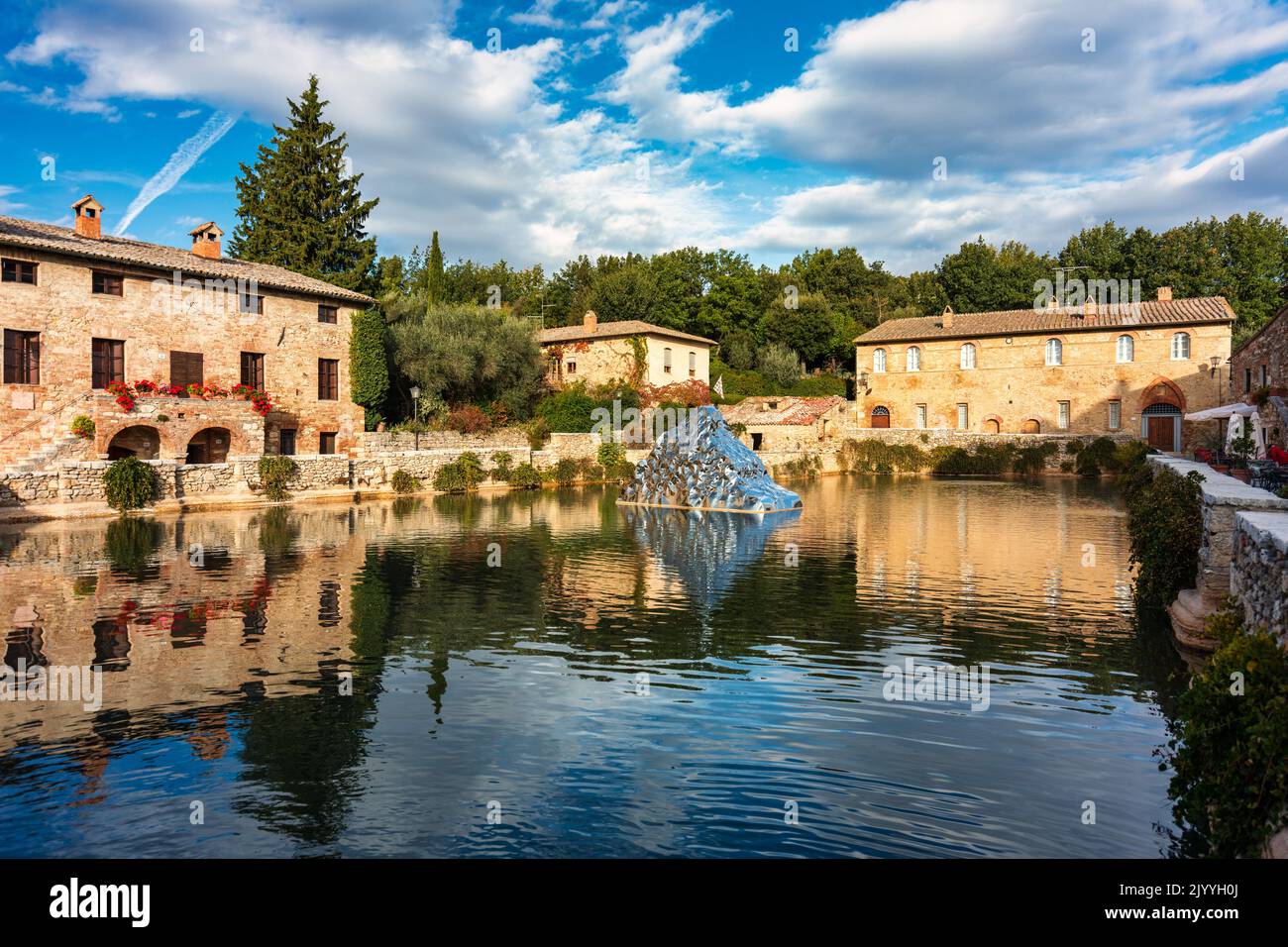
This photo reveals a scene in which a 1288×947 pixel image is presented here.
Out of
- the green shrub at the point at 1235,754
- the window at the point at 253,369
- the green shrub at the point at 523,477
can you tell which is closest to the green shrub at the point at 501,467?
the green shrub at the point at 523,477

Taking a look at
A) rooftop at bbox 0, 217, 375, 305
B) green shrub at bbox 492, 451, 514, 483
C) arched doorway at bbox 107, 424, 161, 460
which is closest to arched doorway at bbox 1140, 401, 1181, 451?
green shrub at bbox 492, 451, 514, 483

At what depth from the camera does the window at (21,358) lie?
25.3m

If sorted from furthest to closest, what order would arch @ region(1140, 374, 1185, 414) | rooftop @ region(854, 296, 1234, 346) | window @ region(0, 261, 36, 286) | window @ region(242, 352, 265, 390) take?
arch @ region(1140, 374, 1185, 414)
rooftop @ region(854, 296, 1234, 346)
window @ region(242, 352, 265, 390)
window @ region(0, 261, 36, 286)

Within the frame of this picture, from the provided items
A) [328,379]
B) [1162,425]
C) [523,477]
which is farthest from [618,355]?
[1162,425]

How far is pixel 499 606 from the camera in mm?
12430

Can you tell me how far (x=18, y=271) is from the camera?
25.4 metres

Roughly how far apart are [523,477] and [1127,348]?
106ft

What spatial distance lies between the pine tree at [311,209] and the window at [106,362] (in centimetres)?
1517

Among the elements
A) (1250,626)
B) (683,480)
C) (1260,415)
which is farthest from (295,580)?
(1260,415)

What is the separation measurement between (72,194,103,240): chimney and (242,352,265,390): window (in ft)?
19.9

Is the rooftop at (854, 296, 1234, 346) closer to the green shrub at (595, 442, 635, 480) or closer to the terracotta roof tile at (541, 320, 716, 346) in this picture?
the terracotta roof tile at (541, 320, 716, 346)

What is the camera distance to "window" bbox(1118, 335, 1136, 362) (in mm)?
44531

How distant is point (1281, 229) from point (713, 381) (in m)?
42.5

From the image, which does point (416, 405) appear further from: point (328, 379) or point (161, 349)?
point (161, 349)
